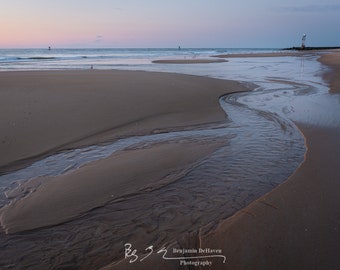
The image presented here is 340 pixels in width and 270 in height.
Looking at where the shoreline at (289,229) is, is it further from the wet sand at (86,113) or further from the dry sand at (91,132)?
the wet sand at (86,113)

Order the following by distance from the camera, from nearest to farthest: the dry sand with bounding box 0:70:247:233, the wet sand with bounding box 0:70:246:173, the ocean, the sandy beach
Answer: the sandy beach → the dry sand with bounding box 0:70:247:233 → the wet sand with bounding box 0:70:246:173 → the ocean

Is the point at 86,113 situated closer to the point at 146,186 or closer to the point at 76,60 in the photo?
the point at 146,186

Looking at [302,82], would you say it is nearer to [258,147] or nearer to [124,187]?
[258,147]

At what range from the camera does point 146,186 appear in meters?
4.02

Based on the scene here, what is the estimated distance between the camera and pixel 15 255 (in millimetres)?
2721

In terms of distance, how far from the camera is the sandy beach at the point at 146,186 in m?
2.64

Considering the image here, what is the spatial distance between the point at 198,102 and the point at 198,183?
5.32m

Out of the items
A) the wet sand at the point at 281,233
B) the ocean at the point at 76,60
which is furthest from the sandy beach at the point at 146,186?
the ocean at the point at 76,60

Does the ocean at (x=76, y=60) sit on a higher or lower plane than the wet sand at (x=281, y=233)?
higher

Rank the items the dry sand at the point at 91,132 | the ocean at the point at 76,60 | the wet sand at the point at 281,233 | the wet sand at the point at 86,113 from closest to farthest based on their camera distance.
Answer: the wet sand at the point at 281,233 → the dry sand at the point at 91,132 → the wet sand at the point at 86,113 → the ocean at the point at 76,60

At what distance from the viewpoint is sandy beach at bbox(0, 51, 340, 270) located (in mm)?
2639
